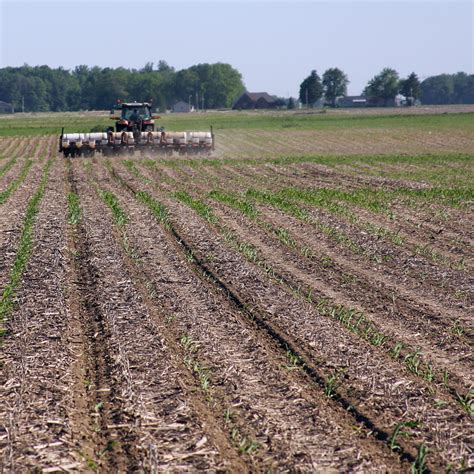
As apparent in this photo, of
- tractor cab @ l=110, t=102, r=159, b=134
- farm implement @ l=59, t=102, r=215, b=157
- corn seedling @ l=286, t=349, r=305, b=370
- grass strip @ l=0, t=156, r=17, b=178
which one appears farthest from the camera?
tractor cab @ l=110, t=102, r=159, b=134

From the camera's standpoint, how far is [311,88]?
14762 cm

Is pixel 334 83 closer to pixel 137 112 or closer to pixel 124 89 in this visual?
pixel 124 89

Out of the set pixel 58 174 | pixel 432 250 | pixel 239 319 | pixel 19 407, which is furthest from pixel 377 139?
pixel 19 407

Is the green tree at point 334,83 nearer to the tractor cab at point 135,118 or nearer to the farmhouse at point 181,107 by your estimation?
the farmhouse at point 181,107

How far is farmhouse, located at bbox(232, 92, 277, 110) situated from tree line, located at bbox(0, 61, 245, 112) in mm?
8434

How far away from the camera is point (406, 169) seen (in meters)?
32.2

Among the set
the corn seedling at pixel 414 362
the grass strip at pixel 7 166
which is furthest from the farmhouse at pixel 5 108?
the corn seedling at pixel 414 362

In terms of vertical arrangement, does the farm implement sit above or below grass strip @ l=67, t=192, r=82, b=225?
above

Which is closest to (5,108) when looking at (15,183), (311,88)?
(311,88)

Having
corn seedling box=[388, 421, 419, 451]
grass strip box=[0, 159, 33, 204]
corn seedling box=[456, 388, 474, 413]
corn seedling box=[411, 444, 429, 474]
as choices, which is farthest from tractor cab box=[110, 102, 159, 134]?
corn seedling box=[411, 444, 429, 474]

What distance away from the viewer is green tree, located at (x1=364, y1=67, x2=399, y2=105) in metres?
148

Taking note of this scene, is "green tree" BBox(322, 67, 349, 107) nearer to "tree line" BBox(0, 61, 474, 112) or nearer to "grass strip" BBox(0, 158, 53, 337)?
"tree line" BBox(0, 61, 474, 112)

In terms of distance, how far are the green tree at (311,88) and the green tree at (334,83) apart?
34.6ft

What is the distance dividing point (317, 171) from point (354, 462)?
25.6m
